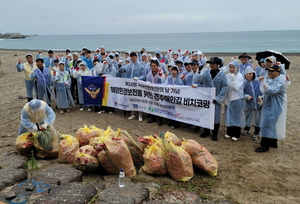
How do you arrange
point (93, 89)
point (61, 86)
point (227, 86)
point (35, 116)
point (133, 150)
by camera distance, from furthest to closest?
point (61, 86) → point (93, 89) → point (227, 86) → point (35, 116) → point (133, 150)

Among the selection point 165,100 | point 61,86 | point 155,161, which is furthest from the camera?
point 61,86

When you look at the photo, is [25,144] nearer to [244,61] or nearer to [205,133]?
[205,133]

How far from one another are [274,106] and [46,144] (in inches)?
175

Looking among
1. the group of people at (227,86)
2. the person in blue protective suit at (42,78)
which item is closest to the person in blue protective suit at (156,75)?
the group of people at (227,86)

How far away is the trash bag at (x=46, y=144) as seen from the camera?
15.1ft

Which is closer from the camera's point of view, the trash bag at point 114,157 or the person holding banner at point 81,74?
the trash bag at point 114,157

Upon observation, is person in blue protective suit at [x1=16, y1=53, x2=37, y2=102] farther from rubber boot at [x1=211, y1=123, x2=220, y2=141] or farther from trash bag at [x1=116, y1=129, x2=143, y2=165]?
rubber boot at [x1=211, y1=123, x2=220, y2=141]

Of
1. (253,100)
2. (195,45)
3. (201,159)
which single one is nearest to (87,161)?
(201,159)

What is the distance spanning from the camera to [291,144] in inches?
213

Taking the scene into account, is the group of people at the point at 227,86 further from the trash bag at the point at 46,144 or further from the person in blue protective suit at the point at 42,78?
the trash bag at the point at 46,144

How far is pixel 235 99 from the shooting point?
218 inches

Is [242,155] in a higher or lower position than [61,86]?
lower

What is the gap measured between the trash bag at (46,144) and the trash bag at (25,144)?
13cm

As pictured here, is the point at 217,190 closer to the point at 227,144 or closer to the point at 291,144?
the point at 227,144
